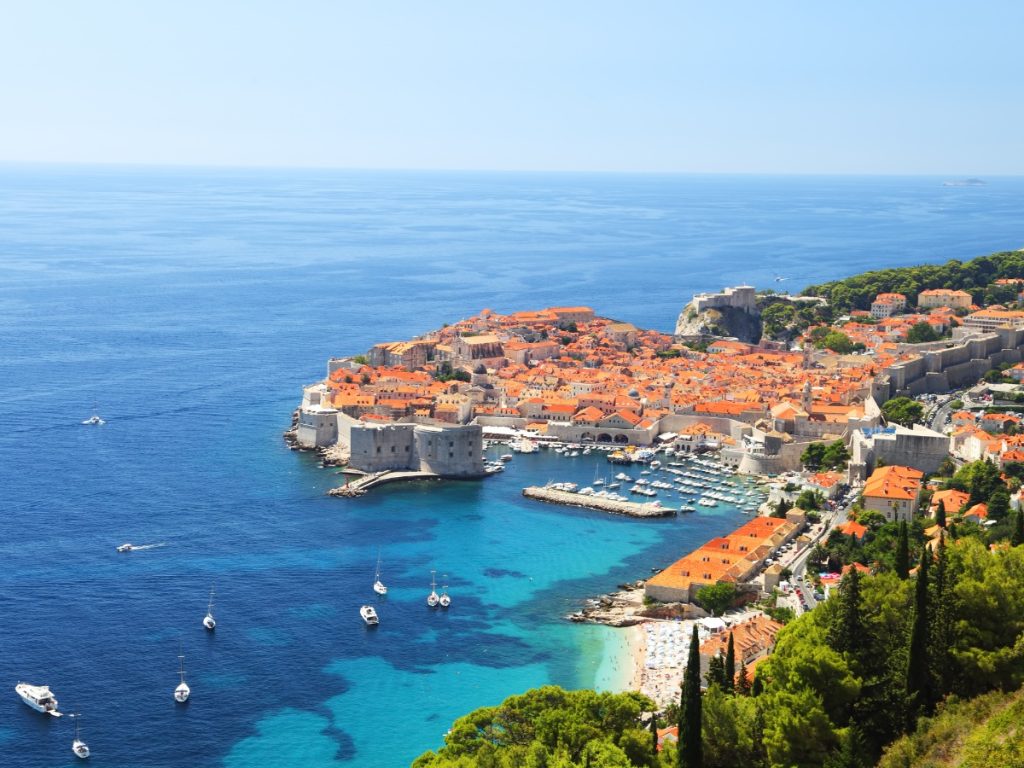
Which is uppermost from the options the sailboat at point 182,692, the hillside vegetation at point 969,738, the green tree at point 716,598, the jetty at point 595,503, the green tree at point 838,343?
the hillside vegetation at point 969,738

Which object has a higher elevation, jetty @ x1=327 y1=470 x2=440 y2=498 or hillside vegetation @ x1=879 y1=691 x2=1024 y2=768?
hillside vegetation @ x1=879 y1=691 x2=1024 y2=768

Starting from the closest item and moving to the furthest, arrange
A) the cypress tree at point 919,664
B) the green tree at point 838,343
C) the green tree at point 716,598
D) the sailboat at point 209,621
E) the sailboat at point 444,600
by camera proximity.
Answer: the cypress tree at point 919,664 → the sailboat at point 209,621 → the green tree at point 716,598 → the sailboat at point 444,600 → the green tree at point 838,343

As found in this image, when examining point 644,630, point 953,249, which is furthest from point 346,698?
point 953,249

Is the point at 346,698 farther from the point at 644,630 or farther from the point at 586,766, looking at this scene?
Result: the point at 586,766

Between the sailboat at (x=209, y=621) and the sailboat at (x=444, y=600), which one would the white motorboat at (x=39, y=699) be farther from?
the sailboat at (x=444, y=600)

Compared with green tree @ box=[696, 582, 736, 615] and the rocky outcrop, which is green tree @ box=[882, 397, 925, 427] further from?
the rocky outcrop

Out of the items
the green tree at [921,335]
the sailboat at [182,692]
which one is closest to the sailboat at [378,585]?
the sailboat at [182,692]

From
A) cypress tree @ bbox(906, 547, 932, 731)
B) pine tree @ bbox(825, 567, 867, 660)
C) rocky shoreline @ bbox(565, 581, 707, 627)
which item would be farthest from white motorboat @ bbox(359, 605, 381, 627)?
cypress tree @ bbox(906, 547, 932, 731)

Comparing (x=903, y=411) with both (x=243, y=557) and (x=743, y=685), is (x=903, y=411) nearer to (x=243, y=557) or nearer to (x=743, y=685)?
(x=243, y=557)
